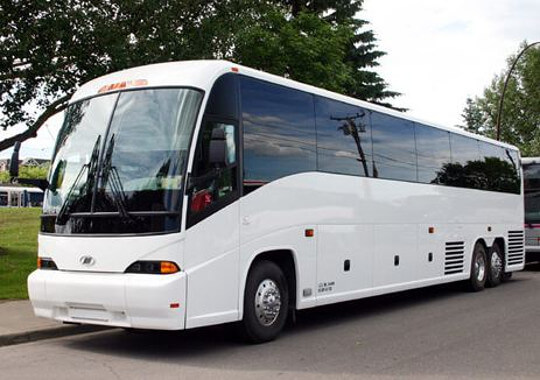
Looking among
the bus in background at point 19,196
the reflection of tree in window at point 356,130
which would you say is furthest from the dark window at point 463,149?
the bus in background at point 19,196

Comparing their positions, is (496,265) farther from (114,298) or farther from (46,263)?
(46,263)

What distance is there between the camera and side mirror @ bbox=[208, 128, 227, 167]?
7867 millimetres

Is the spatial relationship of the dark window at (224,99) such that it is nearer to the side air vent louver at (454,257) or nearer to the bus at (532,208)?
the side air vent louver at (454,257)

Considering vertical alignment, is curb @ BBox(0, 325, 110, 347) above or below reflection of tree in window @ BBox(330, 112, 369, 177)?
below

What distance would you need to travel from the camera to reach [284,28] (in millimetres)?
21250

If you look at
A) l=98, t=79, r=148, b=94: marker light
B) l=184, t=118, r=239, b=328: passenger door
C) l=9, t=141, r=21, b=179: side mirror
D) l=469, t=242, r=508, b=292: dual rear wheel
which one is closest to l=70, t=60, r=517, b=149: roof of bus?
l=98, t=79, r=148, b=94: marker light

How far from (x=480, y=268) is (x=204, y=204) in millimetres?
9552

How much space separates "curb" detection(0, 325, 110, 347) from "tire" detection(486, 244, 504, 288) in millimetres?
9684

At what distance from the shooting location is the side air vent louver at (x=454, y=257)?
13.8 metres

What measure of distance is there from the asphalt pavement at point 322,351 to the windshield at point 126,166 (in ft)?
4.93

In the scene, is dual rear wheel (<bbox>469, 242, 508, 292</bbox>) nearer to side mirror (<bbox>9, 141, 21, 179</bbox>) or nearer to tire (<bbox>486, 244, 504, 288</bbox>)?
tire (<bbox>486, 244, 504, 288</bbox>)

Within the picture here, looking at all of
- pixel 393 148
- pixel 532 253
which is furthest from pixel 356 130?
pixel 532 253

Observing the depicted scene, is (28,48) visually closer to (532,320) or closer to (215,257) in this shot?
(215,257)

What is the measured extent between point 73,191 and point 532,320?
7.30m
